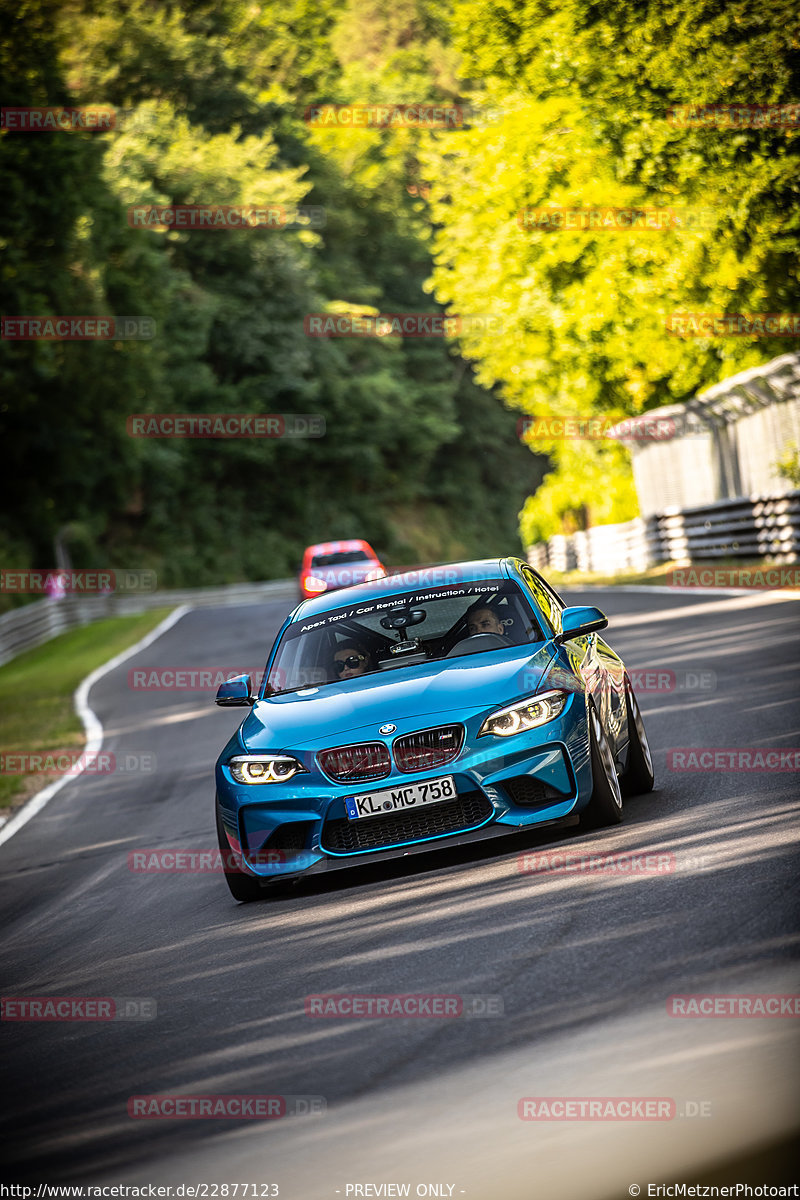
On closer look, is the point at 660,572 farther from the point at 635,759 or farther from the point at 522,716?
the point at 522,716

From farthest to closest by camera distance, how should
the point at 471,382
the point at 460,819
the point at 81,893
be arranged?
1. the point at 471,382
2. the point at 81,893
3. the point at 460,819

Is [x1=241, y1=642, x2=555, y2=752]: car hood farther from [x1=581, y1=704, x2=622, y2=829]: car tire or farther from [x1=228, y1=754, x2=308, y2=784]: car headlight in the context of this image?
[x1=581, y1=704, x2=622, y2=829]: car tire

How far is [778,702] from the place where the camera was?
11727 millimetres

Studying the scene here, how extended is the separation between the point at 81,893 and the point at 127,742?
8507 millimetres

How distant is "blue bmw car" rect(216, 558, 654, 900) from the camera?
24.3 feet

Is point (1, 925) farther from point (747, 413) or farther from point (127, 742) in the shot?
point (747, 413)

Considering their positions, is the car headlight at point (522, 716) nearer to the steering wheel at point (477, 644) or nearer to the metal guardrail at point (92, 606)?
the steering wheel at point (477, 644)

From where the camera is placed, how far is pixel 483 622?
28.5 feet

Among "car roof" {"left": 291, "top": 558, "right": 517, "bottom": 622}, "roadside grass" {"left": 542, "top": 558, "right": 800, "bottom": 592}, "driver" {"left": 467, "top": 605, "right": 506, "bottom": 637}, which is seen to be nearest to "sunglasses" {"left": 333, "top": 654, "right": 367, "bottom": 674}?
"car roof" {"left": 291, "top": 558, "right": 517, "bottom": 622}

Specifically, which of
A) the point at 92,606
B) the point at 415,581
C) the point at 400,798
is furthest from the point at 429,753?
the point at 92,606

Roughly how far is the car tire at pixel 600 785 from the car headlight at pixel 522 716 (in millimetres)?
241

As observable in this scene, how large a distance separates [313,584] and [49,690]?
7.39 metres

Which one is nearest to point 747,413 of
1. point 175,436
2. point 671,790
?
point 671,790

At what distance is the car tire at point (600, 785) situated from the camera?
767 centimetres
